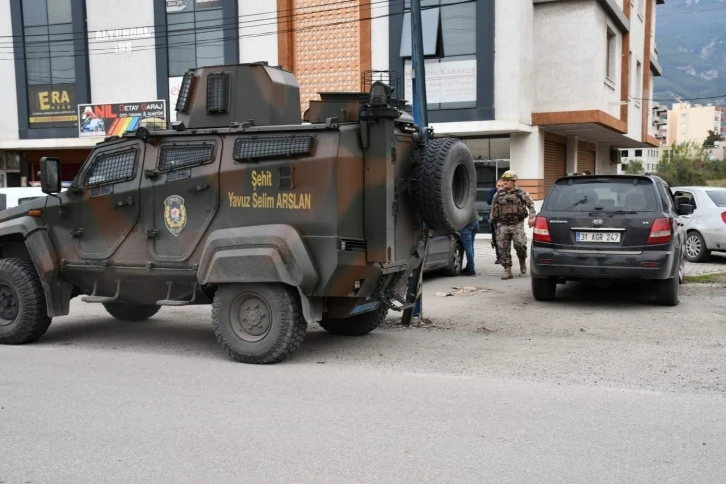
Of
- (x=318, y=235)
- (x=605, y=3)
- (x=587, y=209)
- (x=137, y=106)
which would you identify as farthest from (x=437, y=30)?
(x=318, y=235)

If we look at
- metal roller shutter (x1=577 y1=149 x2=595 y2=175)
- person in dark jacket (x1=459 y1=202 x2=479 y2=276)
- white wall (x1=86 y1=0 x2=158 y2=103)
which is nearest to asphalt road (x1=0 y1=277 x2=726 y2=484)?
person in dark jacket (x1=459 y1=202 x2=479 y2=276)

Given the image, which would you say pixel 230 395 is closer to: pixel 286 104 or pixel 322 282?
pixel 322 282

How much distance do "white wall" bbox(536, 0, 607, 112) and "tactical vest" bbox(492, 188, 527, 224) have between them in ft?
44.9

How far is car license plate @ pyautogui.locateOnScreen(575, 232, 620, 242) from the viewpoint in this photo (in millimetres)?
9344

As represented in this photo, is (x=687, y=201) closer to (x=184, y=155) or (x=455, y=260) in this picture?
(x=455, y=260)

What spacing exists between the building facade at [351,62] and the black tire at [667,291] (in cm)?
1485

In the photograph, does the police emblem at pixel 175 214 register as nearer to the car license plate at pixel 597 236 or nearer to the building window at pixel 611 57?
the car license plate at pixel 597 236

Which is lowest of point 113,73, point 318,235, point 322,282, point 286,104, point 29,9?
point 322,282

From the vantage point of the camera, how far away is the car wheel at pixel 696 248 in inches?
592

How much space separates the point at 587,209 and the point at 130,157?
18.5 ft

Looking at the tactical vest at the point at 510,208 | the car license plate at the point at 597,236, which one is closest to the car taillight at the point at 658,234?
the car license plate at the point at 597,236

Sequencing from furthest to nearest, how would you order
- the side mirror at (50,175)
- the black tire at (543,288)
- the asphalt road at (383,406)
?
the black tire at (543,288), the side mirror at (50,175), the asphalt road at (383,406)

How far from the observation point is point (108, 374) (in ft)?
21.1

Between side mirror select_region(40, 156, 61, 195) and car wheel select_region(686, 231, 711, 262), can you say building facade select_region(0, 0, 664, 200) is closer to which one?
car wheel select_region(686, 231, 711, 262)
